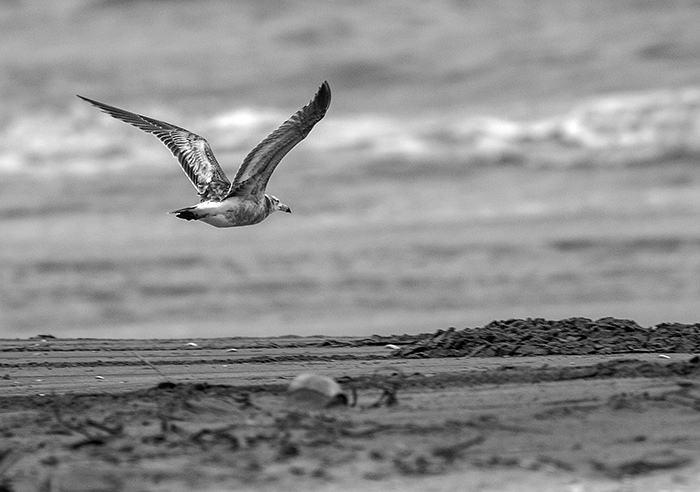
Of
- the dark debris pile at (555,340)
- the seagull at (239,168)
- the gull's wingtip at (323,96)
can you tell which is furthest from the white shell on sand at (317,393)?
the gull's wingtip at (323,96)

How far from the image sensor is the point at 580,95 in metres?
24.7

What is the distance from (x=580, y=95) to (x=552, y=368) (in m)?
18.9

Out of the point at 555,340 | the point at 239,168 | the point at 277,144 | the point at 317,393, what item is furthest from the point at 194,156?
the point at 317,393

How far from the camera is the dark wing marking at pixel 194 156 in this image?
10328 mm

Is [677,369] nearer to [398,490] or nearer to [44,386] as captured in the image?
[398,490]

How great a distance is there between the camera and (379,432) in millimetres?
5223

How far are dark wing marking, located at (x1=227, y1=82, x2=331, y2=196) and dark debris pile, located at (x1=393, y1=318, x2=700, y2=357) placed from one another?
1773mm

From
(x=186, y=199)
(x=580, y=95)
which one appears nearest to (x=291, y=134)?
(x=186, y=199)

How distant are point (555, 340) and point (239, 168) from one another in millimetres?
3276

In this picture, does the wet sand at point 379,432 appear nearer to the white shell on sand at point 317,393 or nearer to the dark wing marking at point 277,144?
the white shell on sand at point 317,393

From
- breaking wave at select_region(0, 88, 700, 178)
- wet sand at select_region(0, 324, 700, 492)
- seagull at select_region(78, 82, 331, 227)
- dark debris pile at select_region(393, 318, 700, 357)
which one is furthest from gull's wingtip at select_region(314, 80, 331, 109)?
breaking wave at select_region(0, 88, 700, 178)

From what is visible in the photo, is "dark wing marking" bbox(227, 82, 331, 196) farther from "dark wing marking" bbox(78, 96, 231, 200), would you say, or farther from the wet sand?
the wet sand

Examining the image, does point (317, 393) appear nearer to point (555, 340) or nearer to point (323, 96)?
point (555, 340)

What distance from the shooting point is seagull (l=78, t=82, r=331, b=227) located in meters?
9.00
